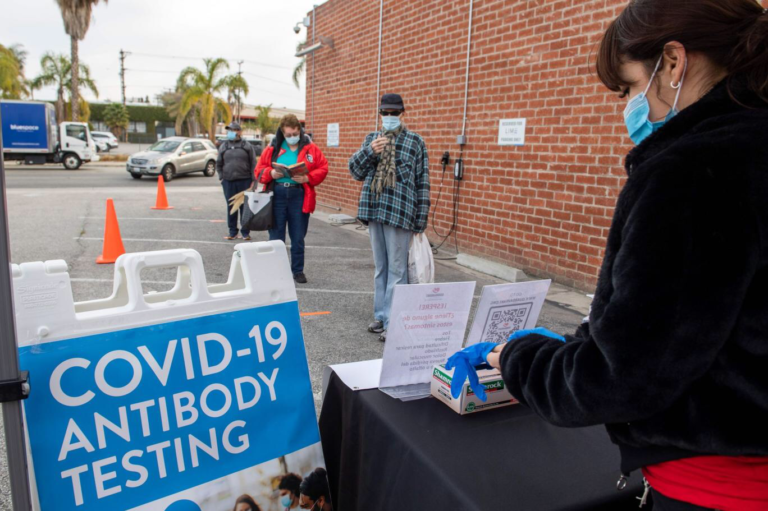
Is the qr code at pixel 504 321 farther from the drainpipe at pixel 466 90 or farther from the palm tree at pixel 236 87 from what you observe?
the palm tree at pixel 236 87

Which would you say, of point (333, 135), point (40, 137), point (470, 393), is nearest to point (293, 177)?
point (470, 393)

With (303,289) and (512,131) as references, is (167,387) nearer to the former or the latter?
(303,289)

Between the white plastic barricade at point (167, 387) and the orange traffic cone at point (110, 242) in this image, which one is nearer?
the white plastic barricade at point (167, 387)

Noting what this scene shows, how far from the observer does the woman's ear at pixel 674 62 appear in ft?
3.40

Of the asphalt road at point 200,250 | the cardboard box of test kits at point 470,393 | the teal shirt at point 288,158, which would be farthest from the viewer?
the teal shirt at point 288,158

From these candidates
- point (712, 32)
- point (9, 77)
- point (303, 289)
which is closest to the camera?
point (712, 32)

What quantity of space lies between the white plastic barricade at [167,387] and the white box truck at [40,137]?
80.7ft

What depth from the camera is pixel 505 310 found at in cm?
182

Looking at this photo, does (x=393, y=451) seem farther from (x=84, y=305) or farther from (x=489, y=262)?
(x=489, y=262)

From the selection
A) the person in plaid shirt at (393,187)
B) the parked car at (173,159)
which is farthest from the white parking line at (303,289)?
the parked car at (173,159)

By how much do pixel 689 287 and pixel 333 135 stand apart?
12.2 m

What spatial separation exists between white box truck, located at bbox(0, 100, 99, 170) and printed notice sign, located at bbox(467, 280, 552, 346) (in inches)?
990

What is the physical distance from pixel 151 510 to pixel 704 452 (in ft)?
4.69

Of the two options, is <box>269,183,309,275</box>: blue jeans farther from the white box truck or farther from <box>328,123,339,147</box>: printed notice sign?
the white box truck
